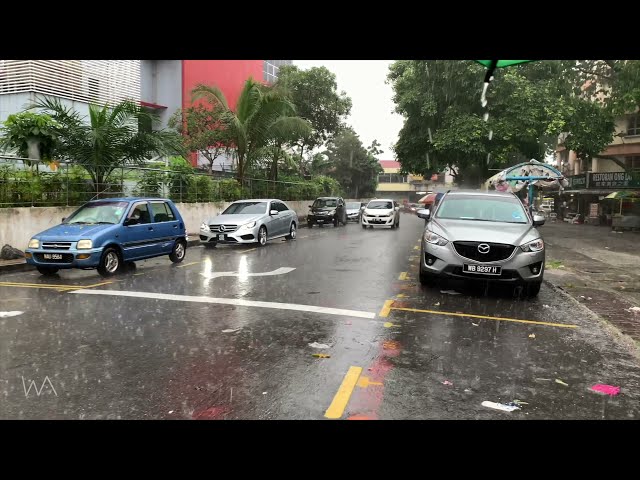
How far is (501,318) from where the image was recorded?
6.78m

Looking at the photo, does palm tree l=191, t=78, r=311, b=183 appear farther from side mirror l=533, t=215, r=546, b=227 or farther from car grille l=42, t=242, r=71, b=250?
side mirror l=533, t=215, r=546, b=227

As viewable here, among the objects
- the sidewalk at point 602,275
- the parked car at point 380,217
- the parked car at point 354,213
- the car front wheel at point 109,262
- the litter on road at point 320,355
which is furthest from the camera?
the parked car at point 354,213

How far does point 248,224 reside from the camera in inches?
616

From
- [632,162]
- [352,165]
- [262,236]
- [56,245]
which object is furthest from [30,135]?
[352,165]

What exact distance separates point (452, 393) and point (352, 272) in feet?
21.8

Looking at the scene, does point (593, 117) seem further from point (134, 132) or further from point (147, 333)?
point (147, 333)

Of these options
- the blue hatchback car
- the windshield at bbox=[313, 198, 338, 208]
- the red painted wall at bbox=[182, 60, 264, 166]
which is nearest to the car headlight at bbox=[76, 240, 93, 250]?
the blue hatchback car

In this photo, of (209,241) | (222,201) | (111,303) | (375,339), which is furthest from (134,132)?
(375,339)

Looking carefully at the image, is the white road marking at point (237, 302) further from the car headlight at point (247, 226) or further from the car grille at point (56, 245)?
the car headlight at point (247, 226)

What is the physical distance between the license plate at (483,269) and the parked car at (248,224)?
349 inches

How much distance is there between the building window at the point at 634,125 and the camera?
32062 mm

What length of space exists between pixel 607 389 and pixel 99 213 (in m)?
9.81

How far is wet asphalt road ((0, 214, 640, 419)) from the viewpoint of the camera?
3.80 m

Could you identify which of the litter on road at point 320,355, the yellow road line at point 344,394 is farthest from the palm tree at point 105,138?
the yellow road line at point 344,394
